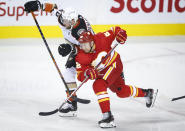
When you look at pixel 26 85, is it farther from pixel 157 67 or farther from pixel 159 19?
pixel 159 19

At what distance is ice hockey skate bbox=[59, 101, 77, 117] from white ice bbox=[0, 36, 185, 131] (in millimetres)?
67

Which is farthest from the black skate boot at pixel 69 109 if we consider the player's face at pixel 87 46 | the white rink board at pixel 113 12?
the white rink board at pixel 113 12

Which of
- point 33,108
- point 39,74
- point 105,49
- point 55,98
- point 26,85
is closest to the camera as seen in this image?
point 105,49

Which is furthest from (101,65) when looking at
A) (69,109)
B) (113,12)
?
(113,12)

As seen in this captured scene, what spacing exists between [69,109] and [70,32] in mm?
668

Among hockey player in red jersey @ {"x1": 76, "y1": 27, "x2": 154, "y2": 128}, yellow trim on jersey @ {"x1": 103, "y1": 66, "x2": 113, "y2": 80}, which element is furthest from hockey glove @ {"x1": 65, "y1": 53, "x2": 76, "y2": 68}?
yellow trim on jersey @ {"x1": 103, "y1": 66, "x2": 113, "y2": 80}

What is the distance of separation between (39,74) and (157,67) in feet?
4.65

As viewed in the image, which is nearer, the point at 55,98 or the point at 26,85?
the point at 55,98

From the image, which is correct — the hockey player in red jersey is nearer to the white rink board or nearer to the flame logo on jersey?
the flame logo on jersey

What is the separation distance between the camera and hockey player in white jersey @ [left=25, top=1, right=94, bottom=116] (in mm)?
3133

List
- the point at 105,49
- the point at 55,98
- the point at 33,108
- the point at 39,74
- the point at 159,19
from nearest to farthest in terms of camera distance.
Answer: the point at 105,49, the point at 33,108, the point at 55,98, the point at 39,74, the point at 159,19

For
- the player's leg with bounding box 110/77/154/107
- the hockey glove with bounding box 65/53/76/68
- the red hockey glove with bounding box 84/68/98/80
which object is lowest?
the player's leg with bounding box 110/77/154/107

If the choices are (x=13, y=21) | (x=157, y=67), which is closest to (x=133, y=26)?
(x=157, y=67)

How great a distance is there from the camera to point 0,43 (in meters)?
5.75
